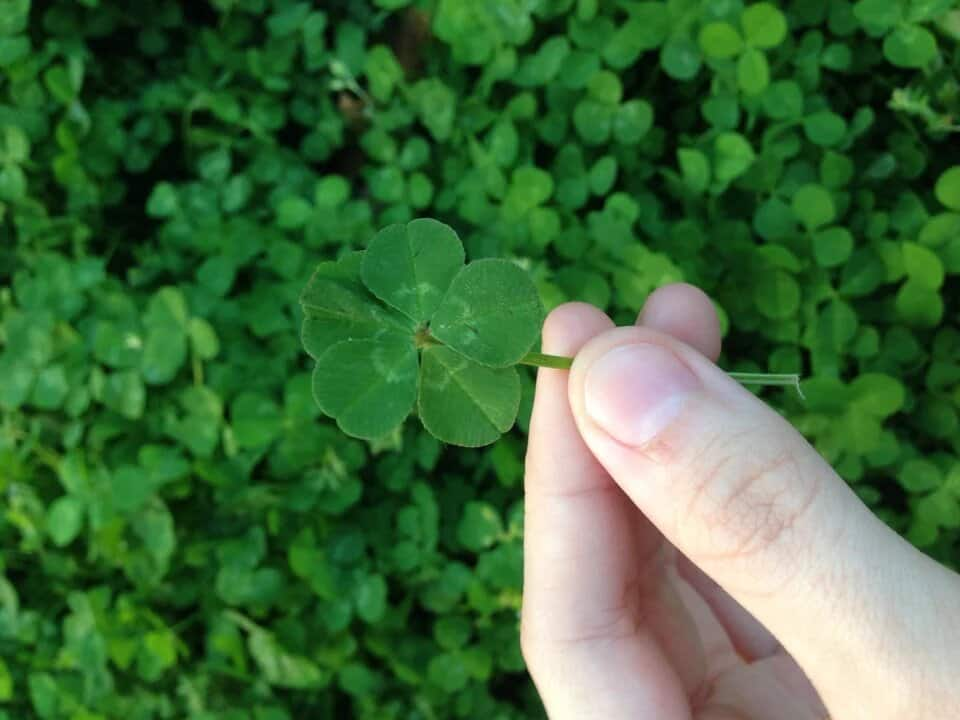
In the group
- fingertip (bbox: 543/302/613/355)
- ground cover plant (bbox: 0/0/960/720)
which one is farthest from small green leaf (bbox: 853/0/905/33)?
fingertip (bbox: 543/302/613/355)

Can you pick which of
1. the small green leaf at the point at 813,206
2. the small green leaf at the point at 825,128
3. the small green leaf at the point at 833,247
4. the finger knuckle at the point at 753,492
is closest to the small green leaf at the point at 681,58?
the small green leaf at the point at 825,128

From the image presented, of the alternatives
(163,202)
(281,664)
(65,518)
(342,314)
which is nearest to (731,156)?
(342,314)

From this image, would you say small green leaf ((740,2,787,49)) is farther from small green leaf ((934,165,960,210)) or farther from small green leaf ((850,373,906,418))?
small green leaf ((850,373,906,418))

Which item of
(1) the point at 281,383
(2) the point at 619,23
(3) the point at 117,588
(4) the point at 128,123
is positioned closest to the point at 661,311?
(1) the point at 281,383

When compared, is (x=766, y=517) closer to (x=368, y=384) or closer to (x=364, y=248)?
(x=368, y=384)

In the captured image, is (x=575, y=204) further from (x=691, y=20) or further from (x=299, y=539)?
(x=299, y=539)

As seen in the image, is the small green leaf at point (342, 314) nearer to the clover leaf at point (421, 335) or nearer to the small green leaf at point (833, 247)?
the clover leaf at point (421, 335)
